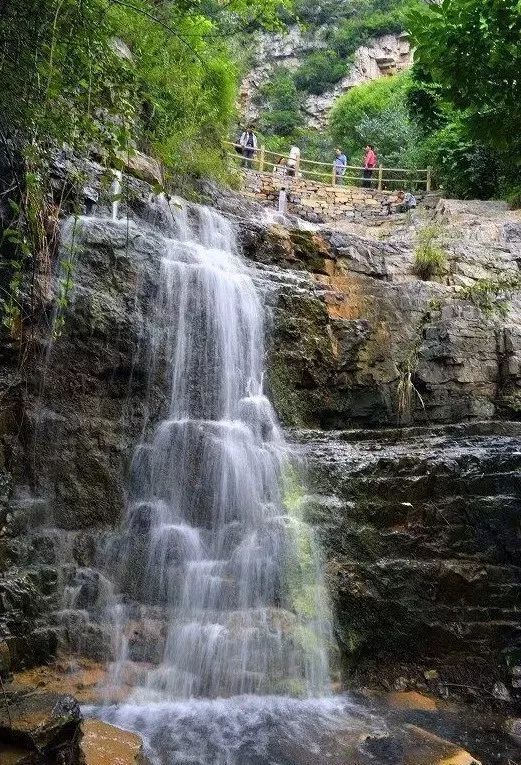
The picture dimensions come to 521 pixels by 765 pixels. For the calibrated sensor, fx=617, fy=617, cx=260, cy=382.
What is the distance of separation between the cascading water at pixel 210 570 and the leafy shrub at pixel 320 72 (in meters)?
29.6

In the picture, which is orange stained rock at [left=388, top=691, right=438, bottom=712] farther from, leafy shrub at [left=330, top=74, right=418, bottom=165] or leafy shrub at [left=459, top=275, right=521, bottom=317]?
leafy shrub at [left=330, top=74, right=418, bottom=165]

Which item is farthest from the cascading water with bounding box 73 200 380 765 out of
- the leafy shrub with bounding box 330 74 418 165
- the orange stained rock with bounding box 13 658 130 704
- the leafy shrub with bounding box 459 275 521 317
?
the leafy shrub with bounding box 330 74 418 165

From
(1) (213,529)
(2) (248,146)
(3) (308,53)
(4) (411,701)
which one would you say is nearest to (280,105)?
(3) (308,53)

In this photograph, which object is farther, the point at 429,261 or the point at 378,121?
the point at 378,121

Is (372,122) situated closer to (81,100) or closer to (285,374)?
(285,374)

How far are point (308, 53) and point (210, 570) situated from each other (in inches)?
1442

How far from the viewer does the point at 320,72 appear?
34.3 metres

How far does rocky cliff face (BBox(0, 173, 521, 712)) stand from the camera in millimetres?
5699

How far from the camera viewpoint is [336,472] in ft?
23.1

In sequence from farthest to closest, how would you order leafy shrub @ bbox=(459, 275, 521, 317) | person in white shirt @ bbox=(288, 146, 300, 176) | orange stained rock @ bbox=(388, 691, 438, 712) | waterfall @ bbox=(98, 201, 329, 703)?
1. person in white shirt @ bbox=(288, 146, 300, 176)
2. leafy shrub @ bbox=(459, 275, 521, 317)
3. waterfall @ bbox=(98, 201, 329, 703)
4. orange stained rock @ bbox=(388, 691, 438, 712)

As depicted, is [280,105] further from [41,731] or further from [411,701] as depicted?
[41,731]

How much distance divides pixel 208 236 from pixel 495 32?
6666 millimetres

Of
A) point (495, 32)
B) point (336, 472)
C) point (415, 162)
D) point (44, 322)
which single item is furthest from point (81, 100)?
point (415, 162)

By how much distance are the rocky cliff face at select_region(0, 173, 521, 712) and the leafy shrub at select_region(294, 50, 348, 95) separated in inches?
1114
